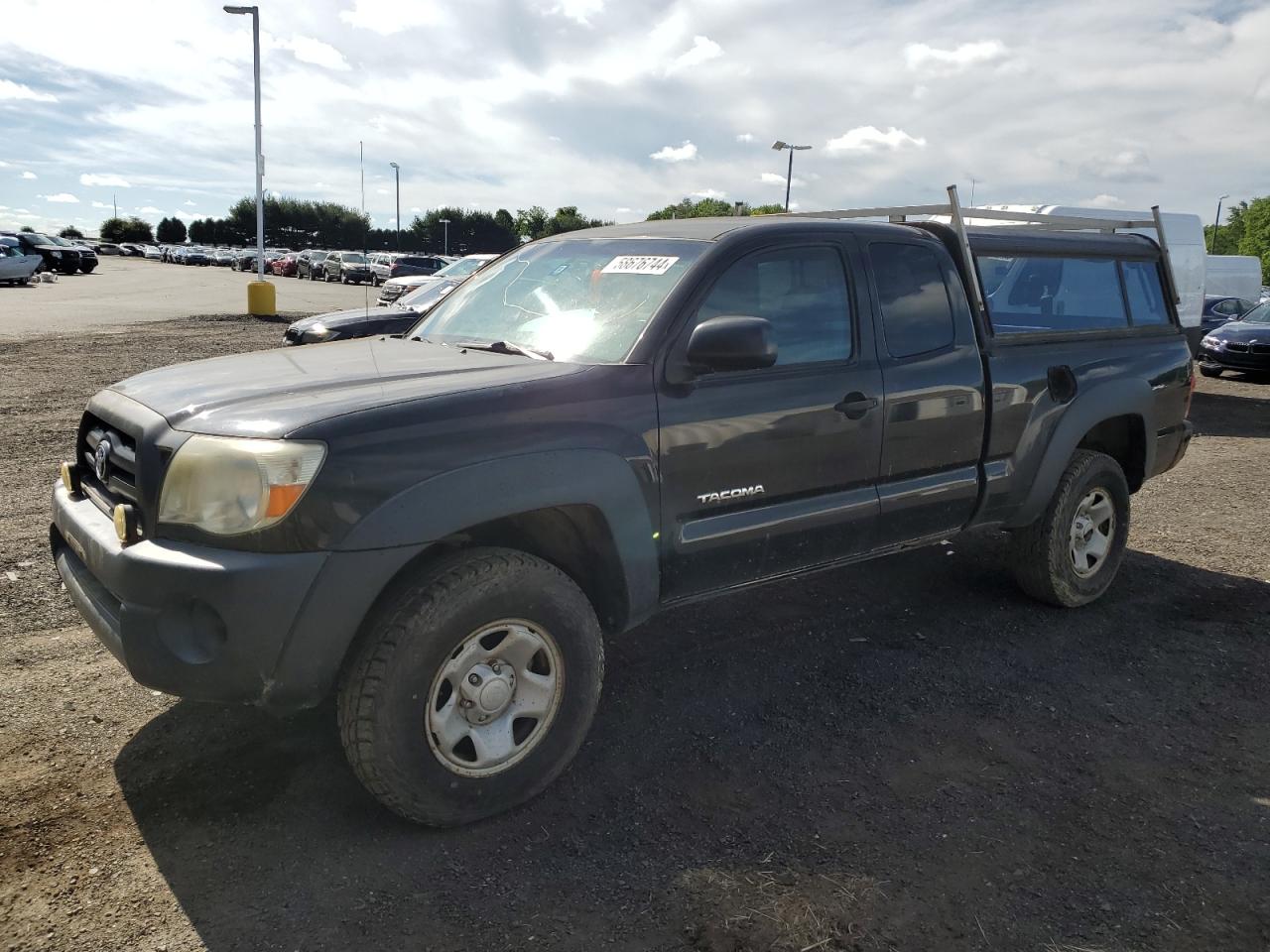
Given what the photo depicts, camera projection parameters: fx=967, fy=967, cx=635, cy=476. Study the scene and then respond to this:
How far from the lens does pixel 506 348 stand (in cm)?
353

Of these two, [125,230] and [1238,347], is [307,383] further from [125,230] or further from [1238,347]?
[125,230]

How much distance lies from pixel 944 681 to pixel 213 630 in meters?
2.95

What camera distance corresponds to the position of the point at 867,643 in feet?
14.9

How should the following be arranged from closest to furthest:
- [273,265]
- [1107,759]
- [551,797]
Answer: [551,797] → [1107,759] → [273,265]

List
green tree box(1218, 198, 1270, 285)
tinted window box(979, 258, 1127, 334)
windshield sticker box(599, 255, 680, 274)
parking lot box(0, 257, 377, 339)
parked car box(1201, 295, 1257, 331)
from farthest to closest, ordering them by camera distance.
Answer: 1. green tree box(1218, 198, 1270, 285)
2. parking lot box(0, 257, 377, 339)
3. parked car box(1201, 295, 1257, 331)
4. tinted window box(979, 258, 1127, 334)
5. windshield sticker box(599, 255, 680, 274)

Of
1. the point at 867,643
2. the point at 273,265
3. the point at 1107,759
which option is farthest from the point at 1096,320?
the point at 273,265

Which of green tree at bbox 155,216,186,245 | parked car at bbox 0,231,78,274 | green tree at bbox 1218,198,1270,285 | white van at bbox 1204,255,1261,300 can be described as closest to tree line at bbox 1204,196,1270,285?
green tree at bbox 1218,198,1270,285

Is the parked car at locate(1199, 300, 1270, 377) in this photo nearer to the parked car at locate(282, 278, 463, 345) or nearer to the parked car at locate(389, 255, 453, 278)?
the parked car at locate(282, 278, 463, 345)

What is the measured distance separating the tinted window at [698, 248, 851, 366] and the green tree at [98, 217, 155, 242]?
412 ft

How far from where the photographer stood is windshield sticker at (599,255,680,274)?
3.56 metres

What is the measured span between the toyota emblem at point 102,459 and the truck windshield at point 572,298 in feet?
4.29

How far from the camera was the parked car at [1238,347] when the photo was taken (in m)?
16.2

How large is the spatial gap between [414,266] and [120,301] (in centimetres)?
1262

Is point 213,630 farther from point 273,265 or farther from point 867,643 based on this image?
point 273,265
